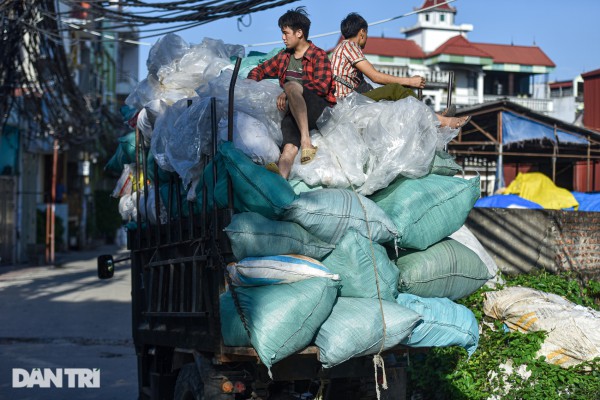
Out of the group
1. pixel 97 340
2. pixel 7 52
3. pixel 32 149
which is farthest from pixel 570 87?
pixel 97 340

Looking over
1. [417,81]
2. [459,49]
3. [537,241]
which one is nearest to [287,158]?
[417,81]

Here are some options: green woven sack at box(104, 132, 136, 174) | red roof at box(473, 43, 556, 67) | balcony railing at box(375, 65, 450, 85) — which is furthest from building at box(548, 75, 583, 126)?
green woven sack at box(104, 132, 136, 174)

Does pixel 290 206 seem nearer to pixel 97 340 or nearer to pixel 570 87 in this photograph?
pixel 97 340

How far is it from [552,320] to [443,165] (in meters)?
2.99

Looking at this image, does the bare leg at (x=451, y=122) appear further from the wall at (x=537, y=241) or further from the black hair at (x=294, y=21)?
the wall at (x=537, y=241)

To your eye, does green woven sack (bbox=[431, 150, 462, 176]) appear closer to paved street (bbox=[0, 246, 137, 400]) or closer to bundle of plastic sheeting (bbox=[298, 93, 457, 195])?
bundle of plastic sheeting (bbox=[298, 93, 457, 195])

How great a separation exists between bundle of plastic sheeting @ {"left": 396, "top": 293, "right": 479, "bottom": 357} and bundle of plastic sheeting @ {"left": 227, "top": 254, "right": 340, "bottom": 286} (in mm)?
594

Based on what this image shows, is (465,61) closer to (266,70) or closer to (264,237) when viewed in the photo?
(266,70)

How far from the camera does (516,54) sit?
53844 millimetres

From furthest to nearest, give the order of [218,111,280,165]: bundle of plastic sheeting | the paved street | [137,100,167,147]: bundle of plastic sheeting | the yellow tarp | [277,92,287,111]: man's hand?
the yellow tarp → the paved street → [137,100,167,147]: bundle of plastic sheeting → [277,92,287,111]: man's hand → [218,111,280,165]: bundle of plastic sheeting

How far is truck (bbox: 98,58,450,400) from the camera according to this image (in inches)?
189

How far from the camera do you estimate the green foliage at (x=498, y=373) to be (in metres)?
7.24

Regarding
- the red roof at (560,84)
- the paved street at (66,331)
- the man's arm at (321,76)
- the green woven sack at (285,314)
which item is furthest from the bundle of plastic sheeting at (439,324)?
the red roof at (560,84)

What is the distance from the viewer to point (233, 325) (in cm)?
461
